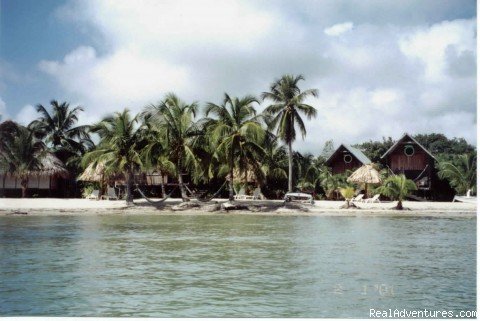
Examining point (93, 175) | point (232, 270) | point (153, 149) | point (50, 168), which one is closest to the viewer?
point (232, 270)

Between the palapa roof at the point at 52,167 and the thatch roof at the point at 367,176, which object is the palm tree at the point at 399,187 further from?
the palapa roof at the point at 52,167

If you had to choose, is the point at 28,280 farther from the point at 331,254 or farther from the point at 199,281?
the point at 331,254

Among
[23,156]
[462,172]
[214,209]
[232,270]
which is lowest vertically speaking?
[232,270]

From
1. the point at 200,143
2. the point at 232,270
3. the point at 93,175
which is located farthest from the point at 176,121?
the point at 232,270

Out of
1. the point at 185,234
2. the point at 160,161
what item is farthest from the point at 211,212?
the point at 185,234

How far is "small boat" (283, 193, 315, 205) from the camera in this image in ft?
74.7

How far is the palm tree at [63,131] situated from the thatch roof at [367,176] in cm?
1366

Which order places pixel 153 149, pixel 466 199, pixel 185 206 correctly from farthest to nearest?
pixel 466 199
pixel 185 206
pixel 153 149

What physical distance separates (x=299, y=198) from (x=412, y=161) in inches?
312

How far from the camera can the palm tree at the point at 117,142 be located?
826 inches

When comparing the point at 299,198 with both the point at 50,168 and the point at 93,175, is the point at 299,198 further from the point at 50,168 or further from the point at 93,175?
the point at 50,168

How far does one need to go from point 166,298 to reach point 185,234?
6.62 metres

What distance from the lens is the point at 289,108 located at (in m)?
25.2

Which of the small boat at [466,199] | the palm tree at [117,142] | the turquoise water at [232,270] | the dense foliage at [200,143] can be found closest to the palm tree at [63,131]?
the dense foliage at [200,143]
